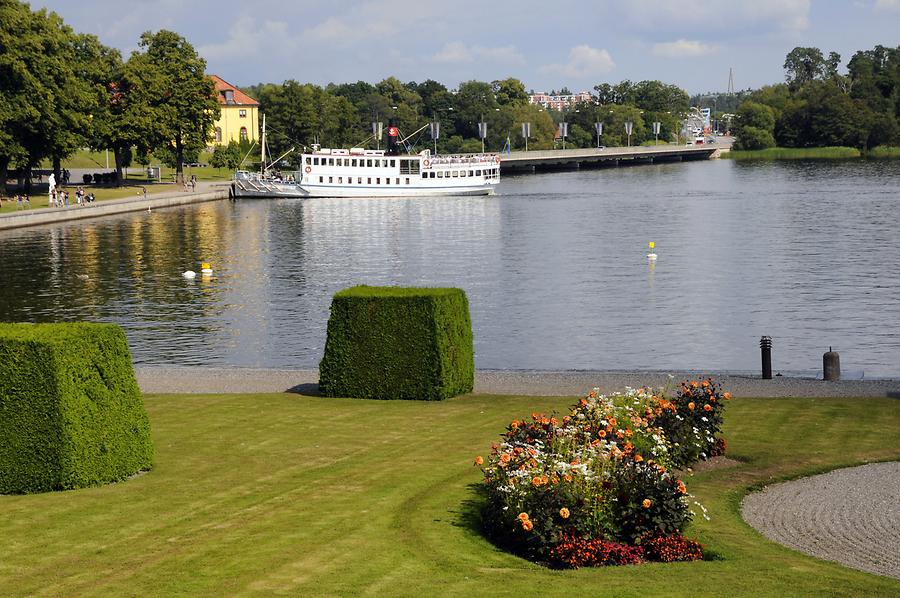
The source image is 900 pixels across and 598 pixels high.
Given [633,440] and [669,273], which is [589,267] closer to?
[669,273]

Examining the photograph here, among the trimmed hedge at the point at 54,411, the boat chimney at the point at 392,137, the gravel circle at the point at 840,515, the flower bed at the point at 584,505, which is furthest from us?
the boat chimney at the point at 392,137

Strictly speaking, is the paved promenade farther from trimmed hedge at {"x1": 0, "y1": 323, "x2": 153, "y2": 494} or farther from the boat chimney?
trimmed hedge at {"x1": 0, "y1": 323, "x2": 153, "y2": 494}

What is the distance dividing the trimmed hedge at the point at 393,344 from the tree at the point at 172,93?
100m

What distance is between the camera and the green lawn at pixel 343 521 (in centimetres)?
1294

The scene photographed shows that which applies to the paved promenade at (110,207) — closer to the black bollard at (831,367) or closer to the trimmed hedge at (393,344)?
the trimmed hedge at (393,344)

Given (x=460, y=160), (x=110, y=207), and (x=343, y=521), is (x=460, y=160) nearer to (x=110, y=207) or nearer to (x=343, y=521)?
(x=110, y=207)

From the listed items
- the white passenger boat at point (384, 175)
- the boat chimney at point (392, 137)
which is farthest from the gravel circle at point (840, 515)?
the boat chimney at point (392, 137)

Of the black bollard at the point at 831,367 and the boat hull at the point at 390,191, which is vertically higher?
the boat hull at the point at 390,191

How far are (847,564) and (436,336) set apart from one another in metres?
12.2

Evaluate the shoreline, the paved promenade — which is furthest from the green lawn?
the paved promenade

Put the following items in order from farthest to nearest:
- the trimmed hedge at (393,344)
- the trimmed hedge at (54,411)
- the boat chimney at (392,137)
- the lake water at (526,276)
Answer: the boat chimney at (392,137), the lake water at (526,276), the trimmed hedge at (393,344), the trimmed hedge at (54,411)

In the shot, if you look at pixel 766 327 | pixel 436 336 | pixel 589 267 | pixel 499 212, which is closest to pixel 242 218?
pixel 499 212

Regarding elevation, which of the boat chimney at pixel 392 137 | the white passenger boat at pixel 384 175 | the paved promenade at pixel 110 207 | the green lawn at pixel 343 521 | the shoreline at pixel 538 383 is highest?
Result: the boat chimney at pixel 392 137

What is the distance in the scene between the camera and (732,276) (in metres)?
63.3
